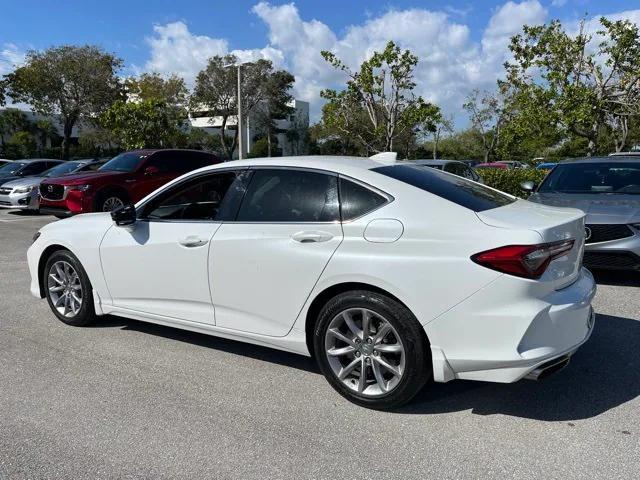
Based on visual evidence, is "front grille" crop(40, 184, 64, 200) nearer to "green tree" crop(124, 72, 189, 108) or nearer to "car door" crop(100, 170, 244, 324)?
"car door" crop(100, 170, 244, 324)

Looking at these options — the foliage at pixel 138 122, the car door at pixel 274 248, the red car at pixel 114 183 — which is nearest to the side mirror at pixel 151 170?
the red car at pixel 114 183

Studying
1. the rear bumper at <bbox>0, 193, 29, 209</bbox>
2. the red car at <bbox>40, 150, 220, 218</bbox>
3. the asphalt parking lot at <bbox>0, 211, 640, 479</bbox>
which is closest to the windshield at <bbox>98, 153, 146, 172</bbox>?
the red car at <bbox>40, 150, 220, 218</bbox>

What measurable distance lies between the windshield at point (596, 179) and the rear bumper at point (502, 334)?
4894mm

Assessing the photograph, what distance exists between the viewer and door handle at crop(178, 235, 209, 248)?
405 centimetres

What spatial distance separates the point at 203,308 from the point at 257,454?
1431 mm

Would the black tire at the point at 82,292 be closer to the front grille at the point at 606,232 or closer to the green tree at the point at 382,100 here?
the front grille at the point at 606,232

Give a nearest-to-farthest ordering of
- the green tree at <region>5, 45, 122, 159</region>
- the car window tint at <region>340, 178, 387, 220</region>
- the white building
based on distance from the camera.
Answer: the car window tint at <region>340, 178, 387, 220</region> → the green tree at <region>5, 45, 122, 159</region> → the white building

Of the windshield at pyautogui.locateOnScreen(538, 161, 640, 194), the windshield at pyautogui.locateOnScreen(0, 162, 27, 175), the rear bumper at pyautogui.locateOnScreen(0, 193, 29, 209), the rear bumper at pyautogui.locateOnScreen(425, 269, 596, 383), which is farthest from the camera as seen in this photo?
the windshield at pyautogui.locateOnScreen(0, 162, 27, 175)

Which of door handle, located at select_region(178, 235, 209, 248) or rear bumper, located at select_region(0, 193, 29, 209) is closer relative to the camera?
door handle, located at select_region(178, 235, 209, 248)

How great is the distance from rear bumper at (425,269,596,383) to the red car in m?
9.83

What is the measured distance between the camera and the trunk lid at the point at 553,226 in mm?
3152

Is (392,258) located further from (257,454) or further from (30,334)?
(30,334)

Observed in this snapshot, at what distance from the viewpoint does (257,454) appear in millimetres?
2975

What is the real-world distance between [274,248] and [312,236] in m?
0.30
